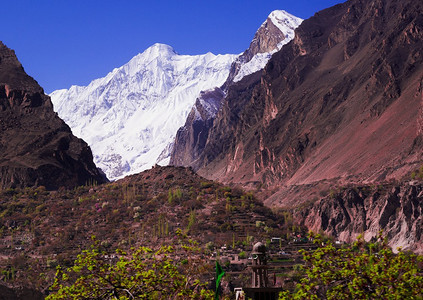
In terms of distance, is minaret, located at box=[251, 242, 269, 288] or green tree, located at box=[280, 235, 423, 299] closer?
green tree, located at box=[280, 235, 423, 299]

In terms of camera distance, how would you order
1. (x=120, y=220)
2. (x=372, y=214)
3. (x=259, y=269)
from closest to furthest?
1. (x=259, y=269)
2. (x=120, y=220)
3. (x=372, y=214)

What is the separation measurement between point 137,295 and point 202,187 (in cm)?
13423

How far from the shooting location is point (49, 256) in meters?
133

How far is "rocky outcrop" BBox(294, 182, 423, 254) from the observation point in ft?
503

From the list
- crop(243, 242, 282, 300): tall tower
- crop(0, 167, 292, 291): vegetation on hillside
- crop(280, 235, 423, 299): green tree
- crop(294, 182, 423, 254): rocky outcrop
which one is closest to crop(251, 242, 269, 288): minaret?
crop(243, 242, 282, 300): tall tower

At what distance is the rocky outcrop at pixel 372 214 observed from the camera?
153 m

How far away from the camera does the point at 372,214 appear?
17212cm

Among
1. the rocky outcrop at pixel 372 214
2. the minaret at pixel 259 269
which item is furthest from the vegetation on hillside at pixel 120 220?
the minaret at pixel 259 269

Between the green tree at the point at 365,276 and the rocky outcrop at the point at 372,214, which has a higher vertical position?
the rocky outcrop at the point at 372,214

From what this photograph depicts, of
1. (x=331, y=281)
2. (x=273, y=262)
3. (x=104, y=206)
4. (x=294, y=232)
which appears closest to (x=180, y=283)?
(x=331, y=281)

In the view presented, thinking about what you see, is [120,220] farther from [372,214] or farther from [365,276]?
[365,276]

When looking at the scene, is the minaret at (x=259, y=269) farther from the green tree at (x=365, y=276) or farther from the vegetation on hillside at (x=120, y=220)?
the vegetation on hillside at (x=120, y=220)

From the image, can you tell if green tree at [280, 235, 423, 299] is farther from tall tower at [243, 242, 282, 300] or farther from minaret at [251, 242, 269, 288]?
minaret at [251, 242, 269, 288]

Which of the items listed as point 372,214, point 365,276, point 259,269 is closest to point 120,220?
point 372,214
